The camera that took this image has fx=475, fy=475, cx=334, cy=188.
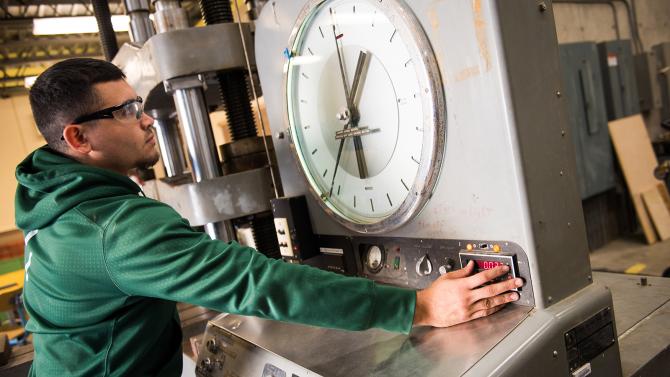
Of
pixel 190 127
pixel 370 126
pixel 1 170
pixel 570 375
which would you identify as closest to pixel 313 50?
pixel 370 126

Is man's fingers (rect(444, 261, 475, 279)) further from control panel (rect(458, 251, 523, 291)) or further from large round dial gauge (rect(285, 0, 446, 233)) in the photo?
large round dial gauge (rect(285, 0, 446, 233))

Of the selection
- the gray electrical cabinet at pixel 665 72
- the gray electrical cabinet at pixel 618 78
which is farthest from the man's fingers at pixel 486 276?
the gray electrical cabinet at pixel 665 72

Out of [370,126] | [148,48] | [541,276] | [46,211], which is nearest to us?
[541,276]

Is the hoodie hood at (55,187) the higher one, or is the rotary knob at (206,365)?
the hoodie hood at (55,187)

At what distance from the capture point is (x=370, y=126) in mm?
1016

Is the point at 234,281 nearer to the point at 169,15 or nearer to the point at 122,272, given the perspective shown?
the point at 122,272

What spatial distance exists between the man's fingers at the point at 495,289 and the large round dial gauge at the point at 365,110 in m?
0.20

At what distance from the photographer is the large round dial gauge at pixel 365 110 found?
877mm

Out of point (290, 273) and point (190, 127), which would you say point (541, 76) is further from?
point (190, 127)

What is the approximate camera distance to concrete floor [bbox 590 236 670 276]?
11.0ft

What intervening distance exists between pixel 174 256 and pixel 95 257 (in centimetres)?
17

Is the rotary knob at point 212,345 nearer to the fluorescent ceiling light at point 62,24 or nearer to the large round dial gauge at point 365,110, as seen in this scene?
the large round dial gauge at point 365,110

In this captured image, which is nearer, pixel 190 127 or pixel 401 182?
pixel 401 182

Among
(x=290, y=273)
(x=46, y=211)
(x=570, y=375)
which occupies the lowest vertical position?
(x=570, y=375)
